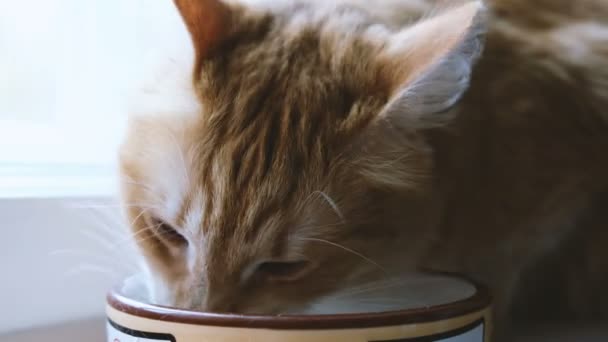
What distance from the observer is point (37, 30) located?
38.3 inches

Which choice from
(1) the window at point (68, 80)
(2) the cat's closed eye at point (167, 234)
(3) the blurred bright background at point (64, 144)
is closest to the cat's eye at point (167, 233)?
(2) the cat's closed eye at point (167, 234)

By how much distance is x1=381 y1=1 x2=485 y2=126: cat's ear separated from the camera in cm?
58

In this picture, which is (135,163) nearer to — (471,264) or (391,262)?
(391,262)

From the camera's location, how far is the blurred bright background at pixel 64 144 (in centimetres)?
82

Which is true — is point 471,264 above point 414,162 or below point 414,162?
below

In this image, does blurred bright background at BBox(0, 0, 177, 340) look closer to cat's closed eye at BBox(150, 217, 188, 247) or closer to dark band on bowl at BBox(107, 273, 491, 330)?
cat's closed eye at BBox(150, 217, 188, 247)

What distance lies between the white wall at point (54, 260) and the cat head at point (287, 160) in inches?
6.4

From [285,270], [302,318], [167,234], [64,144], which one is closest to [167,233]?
[167,234]

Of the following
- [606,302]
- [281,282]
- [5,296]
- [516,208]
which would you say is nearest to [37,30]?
[5,296]

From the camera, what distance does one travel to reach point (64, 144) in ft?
3.25

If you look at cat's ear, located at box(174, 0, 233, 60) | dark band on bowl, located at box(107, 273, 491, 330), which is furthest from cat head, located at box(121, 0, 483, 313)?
dark band on bowl, located at box(107, 273, 491, 330)

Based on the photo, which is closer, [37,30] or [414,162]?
[414,162]

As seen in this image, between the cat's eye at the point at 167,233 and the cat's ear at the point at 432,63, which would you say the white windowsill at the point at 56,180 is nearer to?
the cat's eye at the point at 167,233

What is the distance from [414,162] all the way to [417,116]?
6 cm
